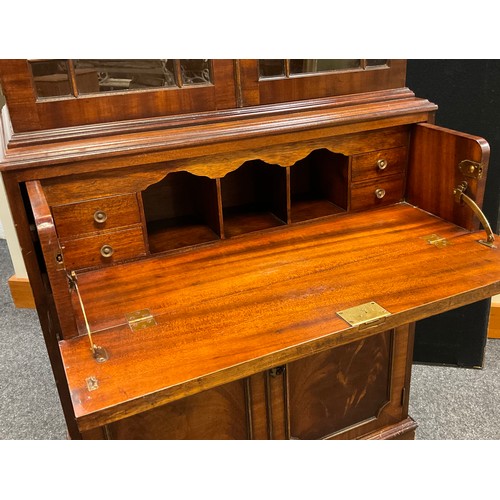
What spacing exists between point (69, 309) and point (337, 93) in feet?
2.93

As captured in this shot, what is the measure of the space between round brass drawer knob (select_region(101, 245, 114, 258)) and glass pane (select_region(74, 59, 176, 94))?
1.18ft

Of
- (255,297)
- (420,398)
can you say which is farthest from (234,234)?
(420,398)

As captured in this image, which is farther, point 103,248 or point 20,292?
point 20,292

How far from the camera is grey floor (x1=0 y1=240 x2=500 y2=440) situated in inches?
77.3

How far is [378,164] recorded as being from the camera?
157cm

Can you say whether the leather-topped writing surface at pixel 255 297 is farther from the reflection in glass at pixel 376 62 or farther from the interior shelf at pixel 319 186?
the reflection in glass at pixel 376 62


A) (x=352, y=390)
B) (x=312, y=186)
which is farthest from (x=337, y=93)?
(x=352, y=390)

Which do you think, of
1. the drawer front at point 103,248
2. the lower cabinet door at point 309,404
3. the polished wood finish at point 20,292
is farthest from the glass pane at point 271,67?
the polished wood finish at point 20,292

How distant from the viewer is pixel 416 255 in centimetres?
135

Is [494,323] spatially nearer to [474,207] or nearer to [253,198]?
[474,207]

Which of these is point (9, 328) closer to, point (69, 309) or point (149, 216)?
point (149, 216)

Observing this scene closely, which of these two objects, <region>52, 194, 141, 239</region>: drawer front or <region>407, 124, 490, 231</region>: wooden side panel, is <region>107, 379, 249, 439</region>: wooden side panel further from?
<region>407, 124, 490, 231</region>: wooden side panel

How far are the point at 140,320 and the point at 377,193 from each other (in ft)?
2.65
